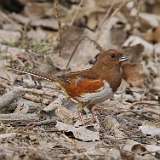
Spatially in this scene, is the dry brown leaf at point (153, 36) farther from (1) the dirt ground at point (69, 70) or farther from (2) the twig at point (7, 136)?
(2) the twig at point (7, 136)

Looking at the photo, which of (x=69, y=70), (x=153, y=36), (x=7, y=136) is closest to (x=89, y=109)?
(x=7, y=136)

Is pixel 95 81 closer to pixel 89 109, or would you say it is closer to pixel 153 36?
pixel 89 109

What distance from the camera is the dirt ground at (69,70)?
17.0 ft

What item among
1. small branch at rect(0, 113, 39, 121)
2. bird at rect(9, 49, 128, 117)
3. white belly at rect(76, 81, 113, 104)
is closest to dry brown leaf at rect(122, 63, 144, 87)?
bird at rect(9, 49, 128, 117)

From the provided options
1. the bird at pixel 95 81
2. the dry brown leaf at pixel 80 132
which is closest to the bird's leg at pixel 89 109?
the bird at pixel 95 81

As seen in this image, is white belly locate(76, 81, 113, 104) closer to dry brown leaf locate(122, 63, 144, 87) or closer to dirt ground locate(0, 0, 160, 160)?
dirt ground locate(0, 0, 160, 160)

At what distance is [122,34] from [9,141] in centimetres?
440

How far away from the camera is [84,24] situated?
9.23 metres

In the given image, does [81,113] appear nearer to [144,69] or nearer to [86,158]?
[86,158]

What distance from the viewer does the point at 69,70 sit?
25.5 ft

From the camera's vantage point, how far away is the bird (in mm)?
5969

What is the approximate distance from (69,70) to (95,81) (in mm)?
1747

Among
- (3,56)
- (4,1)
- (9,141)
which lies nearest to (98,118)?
(9,141)

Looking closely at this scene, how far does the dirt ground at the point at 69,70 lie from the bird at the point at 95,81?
15cm
